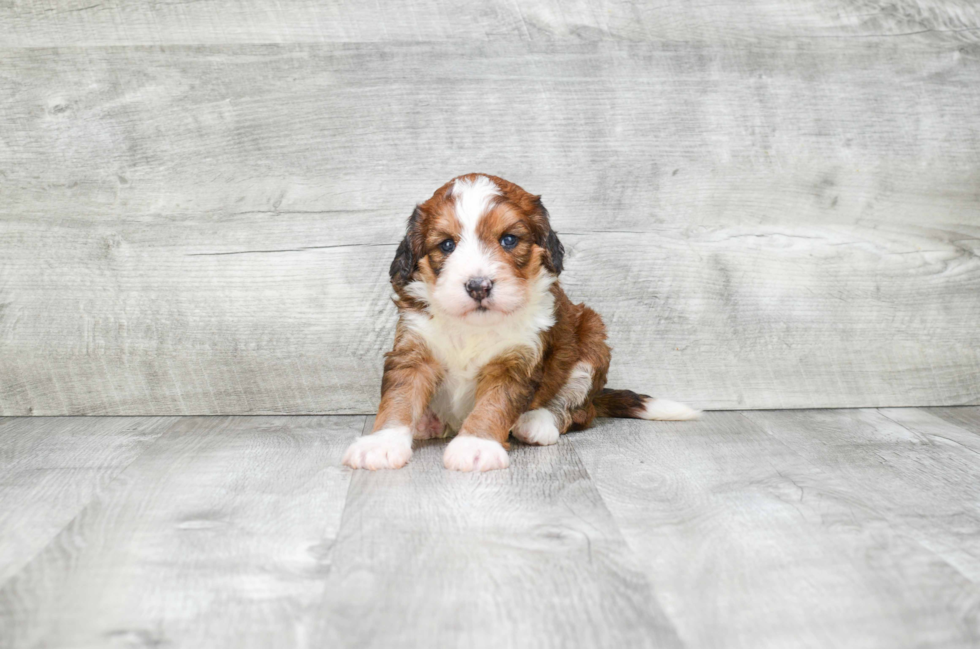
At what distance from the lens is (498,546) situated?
179cm

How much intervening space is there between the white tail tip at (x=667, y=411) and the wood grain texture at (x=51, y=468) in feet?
6.19

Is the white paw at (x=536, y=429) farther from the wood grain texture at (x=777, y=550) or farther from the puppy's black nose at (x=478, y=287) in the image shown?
the puppy's black nose at (x=478, y=287)

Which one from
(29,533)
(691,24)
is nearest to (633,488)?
(29,533)

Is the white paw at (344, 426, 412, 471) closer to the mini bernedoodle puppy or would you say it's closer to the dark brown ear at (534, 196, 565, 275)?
the mini bernedoodle puppy

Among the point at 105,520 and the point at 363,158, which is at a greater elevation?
the point at 363,158

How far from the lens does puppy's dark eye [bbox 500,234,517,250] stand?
2.64 meters

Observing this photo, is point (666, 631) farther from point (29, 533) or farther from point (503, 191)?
point (503, 191)

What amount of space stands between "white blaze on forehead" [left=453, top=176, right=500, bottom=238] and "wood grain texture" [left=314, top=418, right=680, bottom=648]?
80cm

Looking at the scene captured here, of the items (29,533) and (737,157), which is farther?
(737,157)

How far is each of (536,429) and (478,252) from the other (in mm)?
687

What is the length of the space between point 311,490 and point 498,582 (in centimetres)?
80

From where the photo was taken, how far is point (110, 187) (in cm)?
341

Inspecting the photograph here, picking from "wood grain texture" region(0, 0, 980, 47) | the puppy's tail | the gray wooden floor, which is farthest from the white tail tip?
"wood grain texture" region(0, 0, 980, 47)

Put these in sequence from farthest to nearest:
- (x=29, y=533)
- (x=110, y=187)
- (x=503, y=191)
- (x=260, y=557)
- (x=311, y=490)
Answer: (x=110, y=187)
(x=503, y=191)
(x=311, y=490)
(x=29, y=533)
(x=260, y=557)
